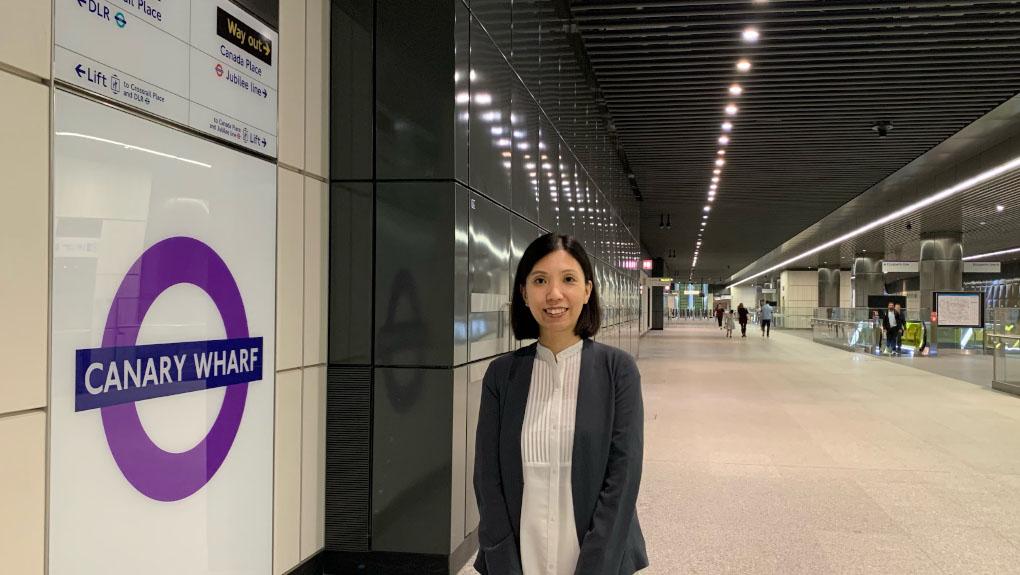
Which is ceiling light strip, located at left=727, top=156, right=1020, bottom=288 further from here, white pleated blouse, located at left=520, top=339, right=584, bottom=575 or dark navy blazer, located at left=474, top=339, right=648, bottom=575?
white pleated blouse, located at left=520, top=339, right=584, bottom=575

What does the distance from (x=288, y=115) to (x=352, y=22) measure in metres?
0.80

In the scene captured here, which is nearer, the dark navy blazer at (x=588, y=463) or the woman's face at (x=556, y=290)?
the dark navy blazer at (x=588, y=463)

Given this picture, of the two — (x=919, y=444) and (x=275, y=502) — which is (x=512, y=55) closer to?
(x=275, y=502)

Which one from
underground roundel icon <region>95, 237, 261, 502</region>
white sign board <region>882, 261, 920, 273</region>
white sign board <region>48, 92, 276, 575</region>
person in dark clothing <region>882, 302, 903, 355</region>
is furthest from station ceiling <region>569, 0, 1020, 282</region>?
white sign board <region>882, 261, 920, 273</region>

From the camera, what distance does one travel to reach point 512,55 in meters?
5.49

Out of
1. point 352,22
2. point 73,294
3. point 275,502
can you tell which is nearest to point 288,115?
point 352,22

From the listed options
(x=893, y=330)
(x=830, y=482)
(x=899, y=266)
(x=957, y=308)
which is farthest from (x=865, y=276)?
(x=830, y=482)

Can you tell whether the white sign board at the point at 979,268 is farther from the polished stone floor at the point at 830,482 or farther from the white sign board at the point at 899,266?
the polished stone floor at the point at 830,482

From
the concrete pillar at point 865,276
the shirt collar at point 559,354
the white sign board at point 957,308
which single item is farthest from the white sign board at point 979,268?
the shirt collar at point 559,354

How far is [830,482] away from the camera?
613 centimetres

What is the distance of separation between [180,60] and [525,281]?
1786 mm

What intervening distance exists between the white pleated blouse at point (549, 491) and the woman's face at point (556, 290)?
203 mm

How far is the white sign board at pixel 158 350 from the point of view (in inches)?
91.4

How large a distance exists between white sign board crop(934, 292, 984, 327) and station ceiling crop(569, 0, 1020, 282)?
4.72m
